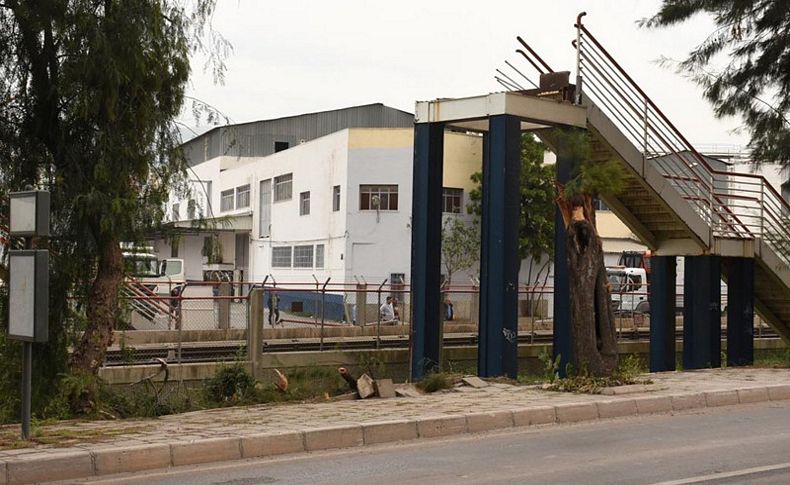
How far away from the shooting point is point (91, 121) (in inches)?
516

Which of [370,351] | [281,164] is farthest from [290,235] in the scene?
[370,351]

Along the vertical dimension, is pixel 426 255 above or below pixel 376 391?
above

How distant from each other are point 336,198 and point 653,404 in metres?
33.7

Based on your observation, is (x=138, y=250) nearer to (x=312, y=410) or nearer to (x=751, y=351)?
(x=312, y=410)

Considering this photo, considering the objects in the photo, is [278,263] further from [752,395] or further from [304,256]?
[752,395]

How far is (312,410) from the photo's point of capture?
43.3 feet

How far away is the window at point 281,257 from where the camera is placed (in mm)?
52188

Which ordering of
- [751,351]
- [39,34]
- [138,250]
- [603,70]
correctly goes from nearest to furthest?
[39,34] → [138,250] → [603,70] → [751,351]

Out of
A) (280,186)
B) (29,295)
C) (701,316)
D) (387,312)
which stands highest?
(280,186)

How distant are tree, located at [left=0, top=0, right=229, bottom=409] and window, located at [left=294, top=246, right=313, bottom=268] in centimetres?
3568

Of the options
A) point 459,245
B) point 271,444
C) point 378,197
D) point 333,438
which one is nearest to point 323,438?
point 333,438

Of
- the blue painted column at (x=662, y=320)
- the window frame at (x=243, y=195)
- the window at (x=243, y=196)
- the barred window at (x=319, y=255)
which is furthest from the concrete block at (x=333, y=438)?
the window at (x=243, y=196)

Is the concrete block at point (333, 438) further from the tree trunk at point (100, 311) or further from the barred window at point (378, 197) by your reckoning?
the barred window at point (378, 197)

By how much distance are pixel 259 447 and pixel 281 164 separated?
42.8 m
